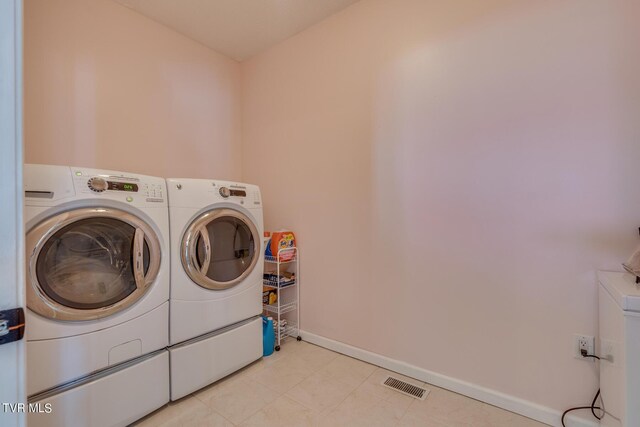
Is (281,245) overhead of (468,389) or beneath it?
overhead

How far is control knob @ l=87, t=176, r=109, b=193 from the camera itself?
128 cm

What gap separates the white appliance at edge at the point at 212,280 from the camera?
5.28ft

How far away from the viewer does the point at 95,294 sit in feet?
4.41

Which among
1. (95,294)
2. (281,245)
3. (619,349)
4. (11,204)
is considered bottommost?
(619,349)

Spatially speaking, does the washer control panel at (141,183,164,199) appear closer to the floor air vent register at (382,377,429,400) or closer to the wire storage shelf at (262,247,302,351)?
the wire storage shelf at (262,247,302,351)

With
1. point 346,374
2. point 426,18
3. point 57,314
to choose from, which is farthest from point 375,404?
point 426,18

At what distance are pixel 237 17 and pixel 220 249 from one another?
1.78m

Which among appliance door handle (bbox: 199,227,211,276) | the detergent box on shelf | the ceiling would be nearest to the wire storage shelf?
the detergent box on shelf

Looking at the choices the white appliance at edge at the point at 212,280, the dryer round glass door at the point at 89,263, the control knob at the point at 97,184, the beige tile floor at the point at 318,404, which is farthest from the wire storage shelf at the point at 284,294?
the control knob at the point at 97,184

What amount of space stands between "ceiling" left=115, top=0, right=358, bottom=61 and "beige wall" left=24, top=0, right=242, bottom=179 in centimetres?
11

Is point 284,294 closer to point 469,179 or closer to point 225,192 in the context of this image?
point 225,192

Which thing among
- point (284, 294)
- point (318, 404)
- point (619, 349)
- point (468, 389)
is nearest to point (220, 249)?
point (284, 294)

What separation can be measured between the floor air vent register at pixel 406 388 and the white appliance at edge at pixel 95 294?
1.31 m

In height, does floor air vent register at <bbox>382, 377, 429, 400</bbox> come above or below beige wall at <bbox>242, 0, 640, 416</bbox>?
below
